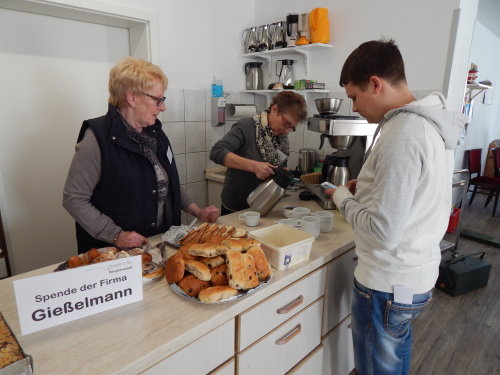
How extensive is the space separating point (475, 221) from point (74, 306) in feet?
15.6

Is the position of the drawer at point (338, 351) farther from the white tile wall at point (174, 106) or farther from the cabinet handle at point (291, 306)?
the white tile wall at point (174, 106)

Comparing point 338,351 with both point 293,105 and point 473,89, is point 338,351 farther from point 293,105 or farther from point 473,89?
point 473,89

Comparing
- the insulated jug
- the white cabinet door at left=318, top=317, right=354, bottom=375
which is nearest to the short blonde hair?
the white cabinet door at left=318, top=317, right=354, bottom=375

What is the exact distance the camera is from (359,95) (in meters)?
1.07

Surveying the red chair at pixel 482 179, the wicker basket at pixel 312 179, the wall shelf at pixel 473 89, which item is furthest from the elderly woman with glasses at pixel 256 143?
the red chair at pixel 482 179

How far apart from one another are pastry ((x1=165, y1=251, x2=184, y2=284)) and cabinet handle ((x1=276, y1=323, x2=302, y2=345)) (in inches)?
17.2

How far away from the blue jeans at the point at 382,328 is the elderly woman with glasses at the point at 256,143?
0.86 metres

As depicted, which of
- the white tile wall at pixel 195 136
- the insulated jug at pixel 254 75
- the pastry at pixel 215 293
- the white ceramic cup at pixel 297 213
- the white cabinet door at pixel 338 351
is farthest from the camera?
the insulated jug at pixel 254 75

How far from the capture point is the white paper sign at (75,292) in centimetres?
74

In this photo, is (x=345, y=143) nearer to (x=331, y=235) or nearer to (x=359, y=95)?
(x=331, y=235)

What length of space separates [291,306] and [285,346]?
15cm

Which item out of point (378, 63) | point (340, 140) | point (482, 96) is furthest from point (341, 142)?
point (482, 96)

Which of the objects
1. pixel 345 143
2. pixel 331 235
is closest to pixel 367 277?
pixel 331 235

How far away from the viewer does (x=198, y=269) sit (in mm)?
917
